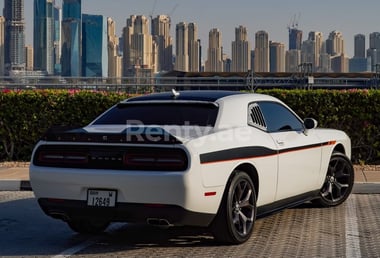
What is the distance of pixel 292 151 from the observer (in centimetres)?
767

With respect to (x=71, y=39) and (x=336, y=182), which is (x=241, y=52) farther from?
(x=336, y=182)

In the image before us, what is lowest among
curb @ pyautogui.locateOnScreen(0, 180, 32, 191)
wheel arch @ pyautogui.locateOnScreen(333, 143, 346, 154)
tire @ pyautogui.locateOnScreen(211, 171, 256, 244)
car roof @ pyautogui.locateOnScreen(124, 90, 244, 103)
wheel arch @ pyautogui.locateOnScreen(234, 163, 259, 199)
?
curb @ pyautogui.locateOnScreen(0, 180, 32, 191)

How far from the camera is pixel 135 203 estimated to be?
20.1 ft

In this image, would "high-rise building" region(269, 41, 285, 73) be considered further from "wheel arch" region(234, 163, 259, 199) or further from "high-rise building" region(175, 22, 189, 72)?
"wheel arch" region(234, 163, 259, 199)

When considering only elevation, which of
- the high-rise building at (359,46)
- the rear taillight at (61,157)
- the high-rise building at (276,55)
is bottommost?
the rear taillight at (61,157)

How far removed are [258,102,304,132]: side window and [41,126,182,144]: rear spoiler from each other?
5.63ft

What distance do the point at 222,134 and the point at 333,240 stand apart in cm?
166

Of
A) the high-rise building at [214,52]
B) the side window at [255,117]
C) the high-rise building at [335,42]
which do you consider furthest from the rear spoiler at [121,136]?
the high-rise building at [335,42]

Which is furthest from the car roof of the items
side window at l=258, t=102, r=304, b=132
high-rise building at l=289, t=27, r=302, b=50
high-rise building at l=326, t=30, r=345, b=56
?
high-rise building at l=289, t=27, r=302, b=50

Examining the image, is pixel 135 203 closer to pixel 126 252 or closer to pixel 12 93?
pixel 126 252

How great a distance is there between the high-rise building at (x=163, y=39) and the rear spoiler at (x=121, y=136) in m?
47.0

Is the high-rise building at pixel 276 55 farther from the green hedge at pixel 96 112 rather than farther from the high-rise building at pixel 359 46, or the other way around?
the green hedge at pixel 96 112

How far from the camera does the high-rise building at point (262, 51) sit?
57.9 metres

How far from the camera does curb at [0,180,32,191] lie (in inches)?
444
